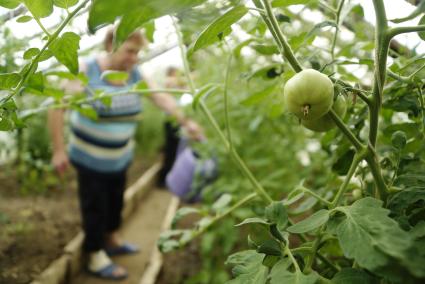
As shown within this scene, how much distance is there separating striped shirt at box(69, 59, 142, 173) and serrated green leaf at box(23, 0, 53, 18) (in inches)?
59.9

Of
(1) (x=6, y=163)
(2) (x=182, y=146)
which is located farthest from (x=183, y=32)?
(1) (x=6, y=163)

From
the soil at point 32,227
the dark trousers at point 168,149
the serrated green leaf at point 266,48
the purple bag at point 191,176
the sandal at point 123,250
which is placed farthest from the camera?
the dark trousers at point 168,149

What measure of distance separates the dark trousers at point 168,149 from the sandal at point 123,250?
209 cm

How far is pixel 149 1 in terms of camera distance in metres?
0.36

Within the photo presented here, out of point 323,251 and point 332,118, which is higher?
point 332,118

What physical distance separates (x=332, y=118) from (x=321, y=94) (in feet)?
0.27

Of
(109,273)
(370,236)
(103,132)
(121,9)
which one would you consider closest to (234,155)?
(370,236)

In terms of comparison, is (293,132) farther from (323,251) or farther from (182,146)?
(182,146)

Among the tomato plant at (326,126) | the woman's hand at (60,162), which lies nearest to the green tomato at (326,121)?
the tomato plant at (326,126)

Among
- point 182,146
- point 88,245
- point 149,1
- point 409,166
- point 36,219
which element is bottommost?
point 182,146

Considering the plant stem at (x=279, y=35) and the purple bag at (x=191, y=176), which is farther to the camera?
the purple bag at (x=191, y=176)

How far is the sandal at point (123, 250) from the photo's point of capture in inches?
105

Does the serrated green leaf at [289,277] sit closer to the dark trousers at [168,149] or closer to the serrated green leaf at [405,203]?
the serrated green leaf at [405,203]

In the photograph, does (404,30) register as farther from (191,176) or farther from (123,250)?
(123,250)
